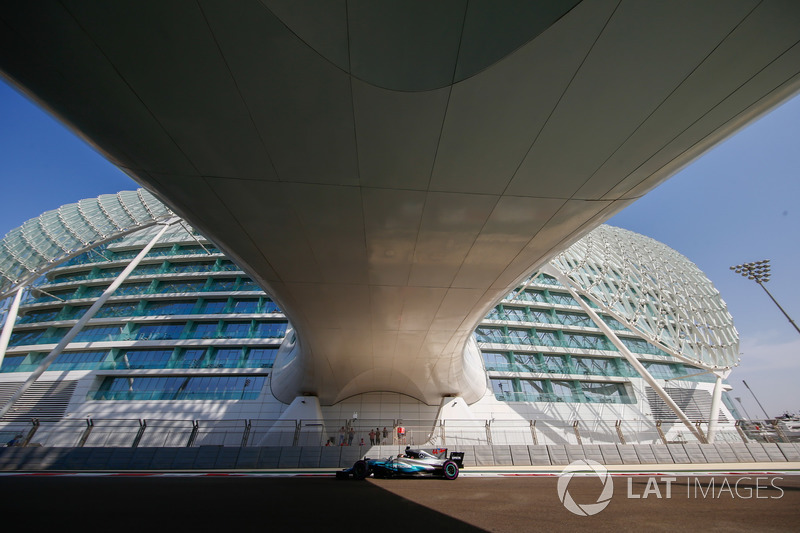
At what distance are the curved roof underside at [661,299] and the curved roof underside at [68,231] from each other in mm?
39540

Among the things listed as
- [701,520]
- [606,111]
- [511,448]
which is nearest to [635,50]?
[606,111]

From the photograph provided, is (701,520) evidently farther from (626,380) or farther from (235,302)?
(235,302)

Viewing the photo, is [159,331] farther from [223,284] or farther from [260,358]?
[260,358]

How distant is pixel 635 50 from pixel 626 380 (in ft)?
123

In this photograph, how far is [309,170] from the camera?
4.91m

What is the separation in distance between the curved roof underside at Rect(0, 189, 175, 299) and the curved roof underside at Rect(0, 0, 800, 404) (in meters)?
32.6

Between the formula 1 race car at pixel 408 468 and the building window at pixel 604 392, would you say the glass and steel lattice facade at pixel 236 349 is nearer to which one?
the building window at pixel 604 392

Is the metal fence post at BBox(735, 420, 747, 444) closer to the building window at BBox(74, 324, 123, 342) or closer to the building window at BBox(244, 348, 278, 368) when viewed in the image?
the building window at BBox(244, 348, 278, 368)

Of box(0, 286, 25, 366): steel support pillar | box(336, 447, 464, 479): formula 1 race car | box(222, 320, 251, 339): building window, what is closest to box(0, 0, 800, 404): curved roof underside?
box(336, 447, 464, 479): formula 1 race car

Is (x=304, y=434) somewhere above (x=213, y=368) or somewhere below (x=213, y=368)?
below

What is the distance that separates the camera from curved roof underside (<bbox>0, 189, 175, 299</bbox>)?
2745 centimetres

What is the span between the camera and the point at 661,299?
2647cm

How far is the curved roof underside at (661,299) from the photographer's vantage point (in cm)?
2380

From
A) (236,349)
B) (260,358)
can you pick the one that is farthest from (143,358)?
(260,358)
